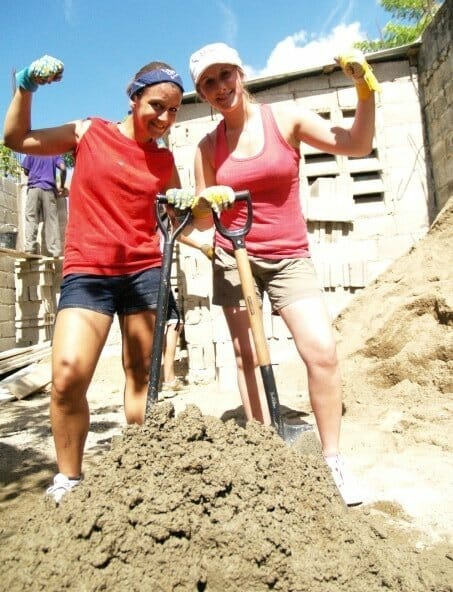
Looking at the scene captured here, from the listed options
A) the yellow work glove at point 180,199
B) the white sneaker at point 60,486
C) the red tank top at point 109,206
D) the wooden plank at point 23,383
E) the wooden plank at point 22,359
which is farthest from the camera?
the wooden plank at point 22,359

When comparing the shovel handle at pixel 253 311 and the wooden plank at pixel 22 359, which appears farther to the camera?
the wooden plank at pixel 22 359

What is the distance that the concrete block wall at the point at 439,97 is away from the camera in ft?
16.6

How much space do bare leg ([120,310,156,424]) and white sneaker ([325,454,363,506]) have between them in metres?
0.90

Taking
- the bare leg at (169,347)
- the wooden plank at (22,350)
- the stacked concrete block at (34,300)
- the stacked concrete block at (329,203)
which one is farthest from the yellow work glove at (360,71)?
the wooden plank at (22,350)

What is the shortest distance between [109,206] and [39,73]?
59cm

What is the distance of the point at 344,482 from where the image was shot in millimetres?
1970

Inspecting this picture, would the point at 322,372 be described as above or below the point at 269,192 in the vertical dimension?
below

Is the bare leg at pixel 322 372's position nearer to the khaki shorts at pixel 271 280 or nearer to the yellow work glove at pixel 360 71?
the khaki shorts at pixel 271 280

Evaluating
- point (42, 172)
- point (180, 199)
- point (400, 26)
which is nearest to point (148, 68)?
point (180, 199)

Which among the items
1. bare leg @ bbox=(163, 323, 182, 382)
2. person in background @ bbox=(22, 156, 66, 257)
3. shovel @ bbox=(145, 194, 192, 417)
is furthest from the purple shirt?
shovel @ bbox=(145, 194, 192, 417)

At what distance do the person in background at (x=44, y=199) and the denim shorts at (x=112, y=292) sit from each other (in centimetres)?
493

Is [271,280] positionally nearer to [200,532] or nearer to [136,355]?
[136,355]

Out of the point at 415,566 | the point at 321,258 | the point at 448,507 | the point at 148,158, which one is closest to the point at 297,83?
the point at 321,258

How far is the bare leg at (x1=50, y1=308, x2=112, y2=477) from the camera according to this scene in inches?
73.3
